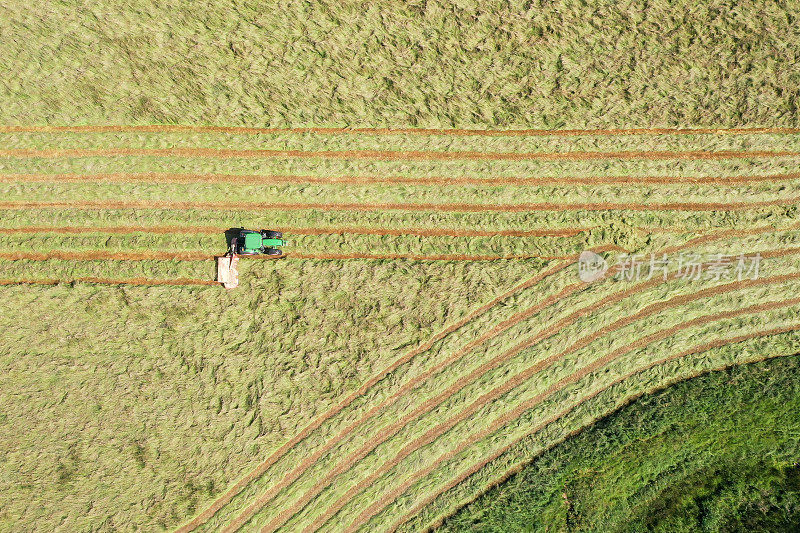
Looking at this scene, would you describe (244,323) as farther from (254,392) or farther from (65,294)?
(65,294)

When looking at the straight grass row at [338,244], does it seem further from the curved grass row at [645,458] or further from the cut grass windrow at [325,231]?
the curved grass row at [645,458]

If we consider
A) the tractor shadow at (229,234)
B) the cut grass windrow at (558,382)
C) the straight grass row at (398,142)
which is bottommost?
the cut grass windrow at (558,382)

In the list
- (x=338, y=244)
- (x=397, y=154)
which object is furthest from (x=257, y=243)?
(x=397, y=154)

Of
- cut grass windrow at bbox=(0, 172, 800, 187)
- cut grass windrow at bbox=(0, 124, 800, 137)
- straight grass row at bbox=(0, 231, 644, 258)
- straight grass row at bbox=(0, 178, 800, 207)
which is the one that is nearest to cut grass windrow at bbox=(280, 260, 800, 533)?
straight grass row at bbox=(0, 231, 644, 258)

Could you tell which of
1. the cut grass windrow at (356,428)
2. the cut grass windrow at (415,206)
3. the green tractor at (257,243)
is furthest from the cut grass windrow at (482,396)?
the green tractor at (257,243)

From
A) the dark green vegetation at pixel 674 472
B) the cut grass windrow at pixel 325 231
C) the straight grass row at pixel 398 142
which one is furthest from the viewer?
the cut grass windrow at pixel 325 231
